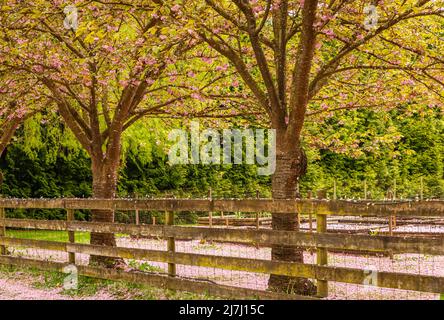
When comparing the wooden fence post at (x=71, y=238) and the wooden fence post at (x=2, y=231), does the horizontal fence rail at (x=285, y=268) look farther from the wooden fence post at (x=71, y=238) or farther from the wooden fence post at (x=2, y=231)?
the wooden fence post at (x=2, y=231)

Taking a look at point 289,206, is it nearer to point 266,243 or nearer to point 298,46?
point 266,243

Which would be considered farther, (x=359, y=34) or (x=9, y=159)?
(x=9, y=159)

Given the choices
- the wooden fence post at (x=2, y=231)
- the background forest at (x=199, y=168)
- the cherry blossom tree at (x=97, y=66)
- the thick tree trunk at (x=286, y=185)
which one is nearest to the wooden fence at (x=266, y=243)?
the thick tree trunk at (x=286, y=185)

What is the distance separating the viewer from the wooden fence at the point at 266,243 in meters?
6.43

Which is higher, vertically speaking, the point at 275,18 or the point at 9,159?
the point at 275,18

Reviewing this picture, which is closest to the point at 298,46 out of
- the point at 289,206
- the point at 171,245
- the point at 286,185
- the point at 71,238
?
the point at 286,185

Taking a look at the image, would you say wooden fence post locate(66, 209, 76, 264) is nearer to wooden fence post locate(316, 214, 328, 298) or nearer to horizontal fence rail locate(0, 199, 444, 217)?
horizontal fence rail locate(0, 199, 444, 217)

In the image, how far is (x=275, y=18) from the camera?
9711mm

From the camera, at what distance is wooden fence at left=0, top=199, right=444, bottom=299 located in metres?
6.43

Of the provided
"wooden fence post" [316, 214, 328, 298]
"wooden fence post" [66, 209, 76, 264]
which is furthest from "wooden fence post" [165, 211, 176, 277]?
"wooden fence post" [66, 209, 76, 264]
